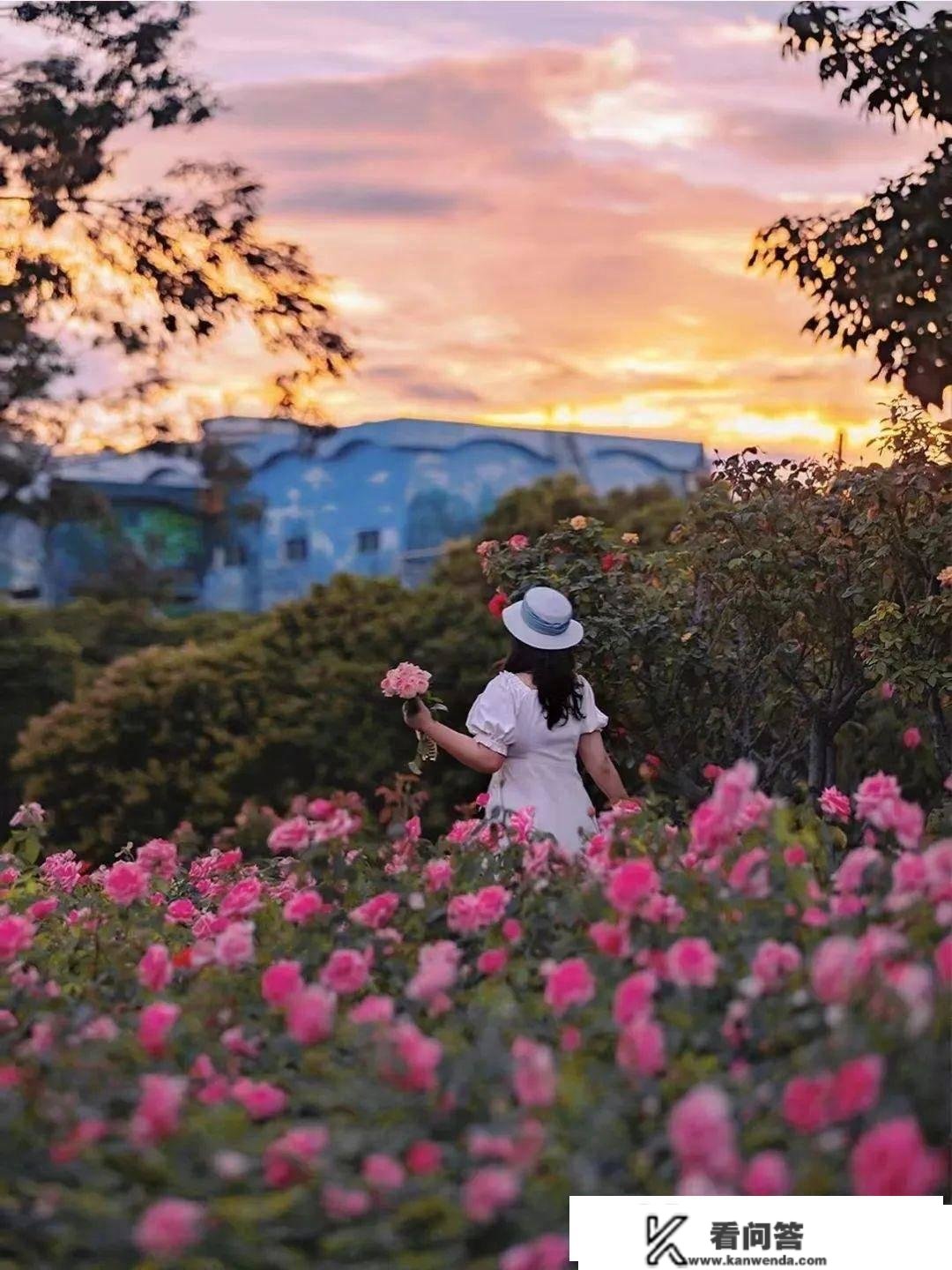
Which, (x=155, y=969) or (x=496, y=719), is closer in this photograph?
(x=155, y=969)

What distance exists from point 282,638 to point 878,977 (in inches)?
468

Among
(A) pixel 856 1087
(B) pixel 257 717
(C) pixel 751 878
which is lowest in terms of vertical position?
(A) pixel 856 1087

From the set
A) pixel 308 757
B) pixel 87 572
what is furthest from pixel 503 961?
pixel 87 572

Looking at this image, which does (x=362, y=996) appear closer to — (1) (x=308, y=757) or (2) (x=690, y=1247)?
(2) (x=690, y=1247)

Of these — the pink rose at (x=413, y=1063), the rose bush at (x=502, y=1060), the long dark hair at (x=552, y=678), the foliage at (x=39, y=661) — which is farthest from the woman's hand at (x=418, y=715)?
the foliage at (x=39, y=661)

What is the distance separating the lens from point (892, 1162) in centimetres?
263

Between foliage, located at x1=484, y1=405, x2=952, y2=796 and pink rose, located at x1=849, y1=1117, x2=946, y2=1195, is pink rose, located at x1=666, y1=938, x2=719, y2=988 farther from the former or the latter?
foliage, located at x1=484, y1=405, x2=952, y2=796

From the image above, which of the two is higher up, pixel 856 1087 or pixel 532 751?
pixel 532 751

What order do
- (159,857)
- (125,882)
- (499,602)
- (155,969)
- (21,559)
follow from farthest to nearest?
(21,559), (499,602), (159,857), (125,882), (155,969)

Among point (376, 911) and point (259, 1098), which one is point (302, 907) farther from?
point (259, 1098)

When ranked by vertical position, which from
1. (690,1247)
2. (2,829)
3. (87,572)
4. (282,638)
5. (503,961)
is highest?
Answer: (87,572)

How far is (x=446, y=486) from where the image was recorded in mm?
57531

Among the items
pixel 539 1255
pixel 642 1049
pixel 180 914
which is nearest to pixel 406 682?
pixel 180 914

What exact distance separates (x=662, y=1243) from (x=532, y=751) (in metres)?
3.41
